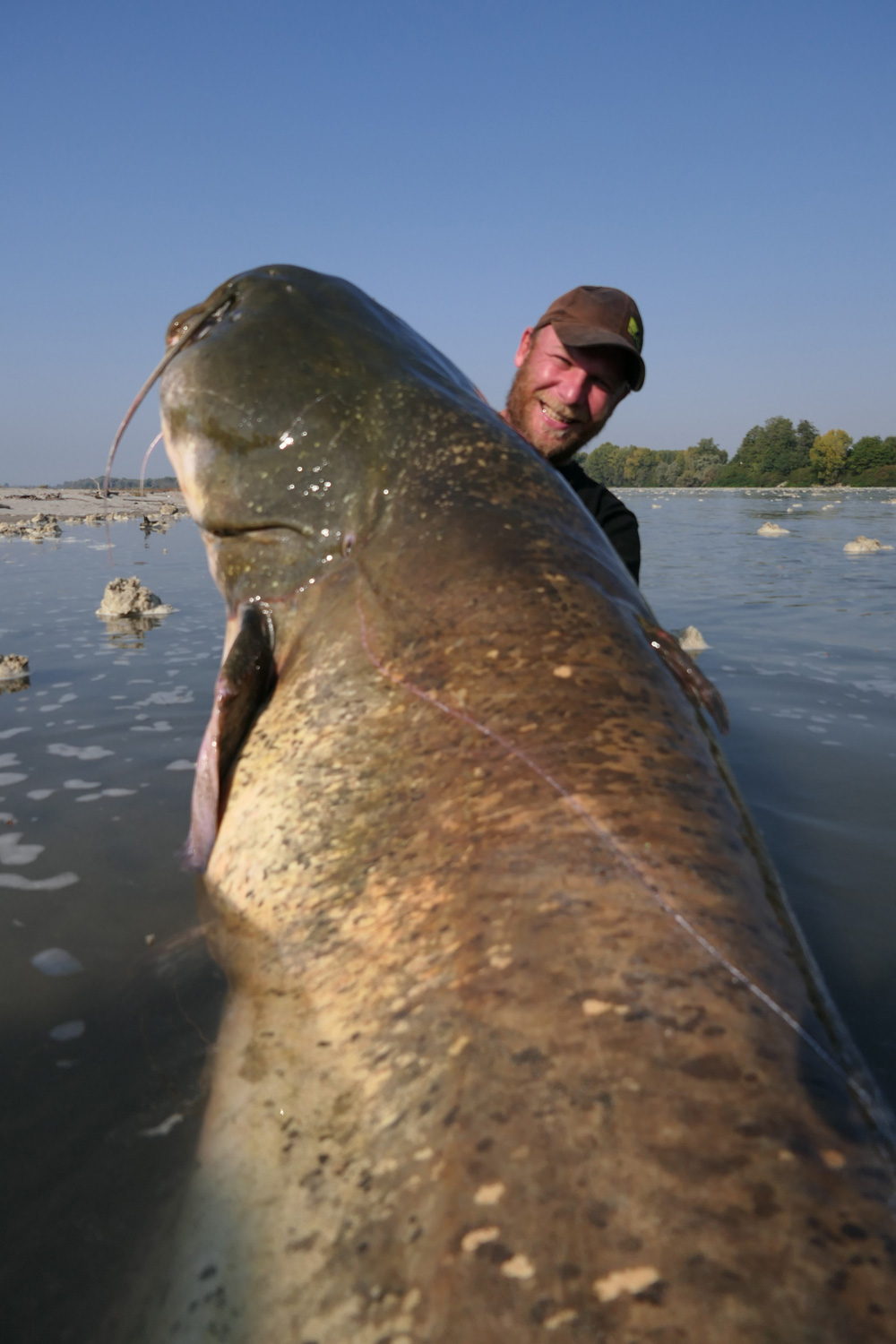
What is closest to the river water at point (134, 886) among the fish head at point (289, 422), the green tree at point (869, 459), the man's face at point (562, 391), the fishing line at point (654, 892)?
the fishing line at point (654, 892)

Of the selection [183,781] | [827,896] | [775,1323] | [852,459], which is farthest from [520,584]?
[852,459]

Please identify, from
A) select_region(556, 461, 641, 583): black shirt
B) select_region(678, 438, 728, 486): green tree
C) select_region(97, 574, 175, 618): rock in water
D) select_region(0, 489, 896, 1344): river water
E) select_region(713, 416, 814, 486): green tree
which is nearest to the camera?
select_region(0, 489, 896, 1344): river water

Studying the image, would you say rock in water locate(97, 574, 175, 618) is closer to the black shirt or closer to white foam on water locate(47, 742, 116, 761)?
white foam on water locate(47, 742, 116, 761)

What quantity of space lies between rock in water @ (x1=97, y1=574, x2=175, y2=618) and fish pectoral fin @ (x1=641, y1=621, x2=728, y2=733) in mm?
6913

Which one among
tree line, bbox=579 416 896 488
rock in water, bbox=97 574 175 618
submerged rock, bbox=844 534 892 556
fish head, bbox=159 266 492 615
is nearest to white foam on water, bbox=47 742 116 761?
fish head, bbox=159 266 492 615

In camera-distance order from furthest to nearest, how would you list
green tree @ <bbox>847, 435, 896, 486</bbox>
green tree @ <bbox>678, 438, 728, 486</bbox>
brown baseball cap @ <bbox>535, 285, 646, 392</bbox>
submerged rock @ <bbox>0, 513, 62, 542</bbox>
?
1. green tree @ <bbox>678, 438, 728, 486</bbox>
2. green tree @ <bbox>847, 435, 896, 486</bbox>
3. submerged rock @ <bbox>0, 513, 62, 542</bbox>
4. brown baseball cap @ <bbox>535, 285, 646, 392</bbox>

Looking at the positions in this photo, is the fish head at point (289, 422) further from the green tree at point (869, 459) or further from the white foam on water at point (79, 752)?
the green tree at point (869, 459)

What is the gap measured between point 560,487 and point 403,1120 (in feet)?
5.40

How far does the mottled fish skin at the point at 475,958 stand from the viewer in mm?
902

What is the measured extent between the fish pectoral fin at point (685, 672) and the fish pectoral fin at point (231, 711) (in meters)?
0.98

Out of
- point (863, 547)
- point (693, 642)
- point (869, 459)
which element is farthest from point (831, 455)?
point (693, 642)

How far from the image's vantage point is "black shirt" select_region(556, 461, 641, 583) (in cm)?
405

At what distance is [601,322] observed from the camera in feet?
11.7

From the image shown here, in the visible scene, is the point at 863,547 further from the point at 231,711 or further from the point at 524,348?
the point at 231,711
